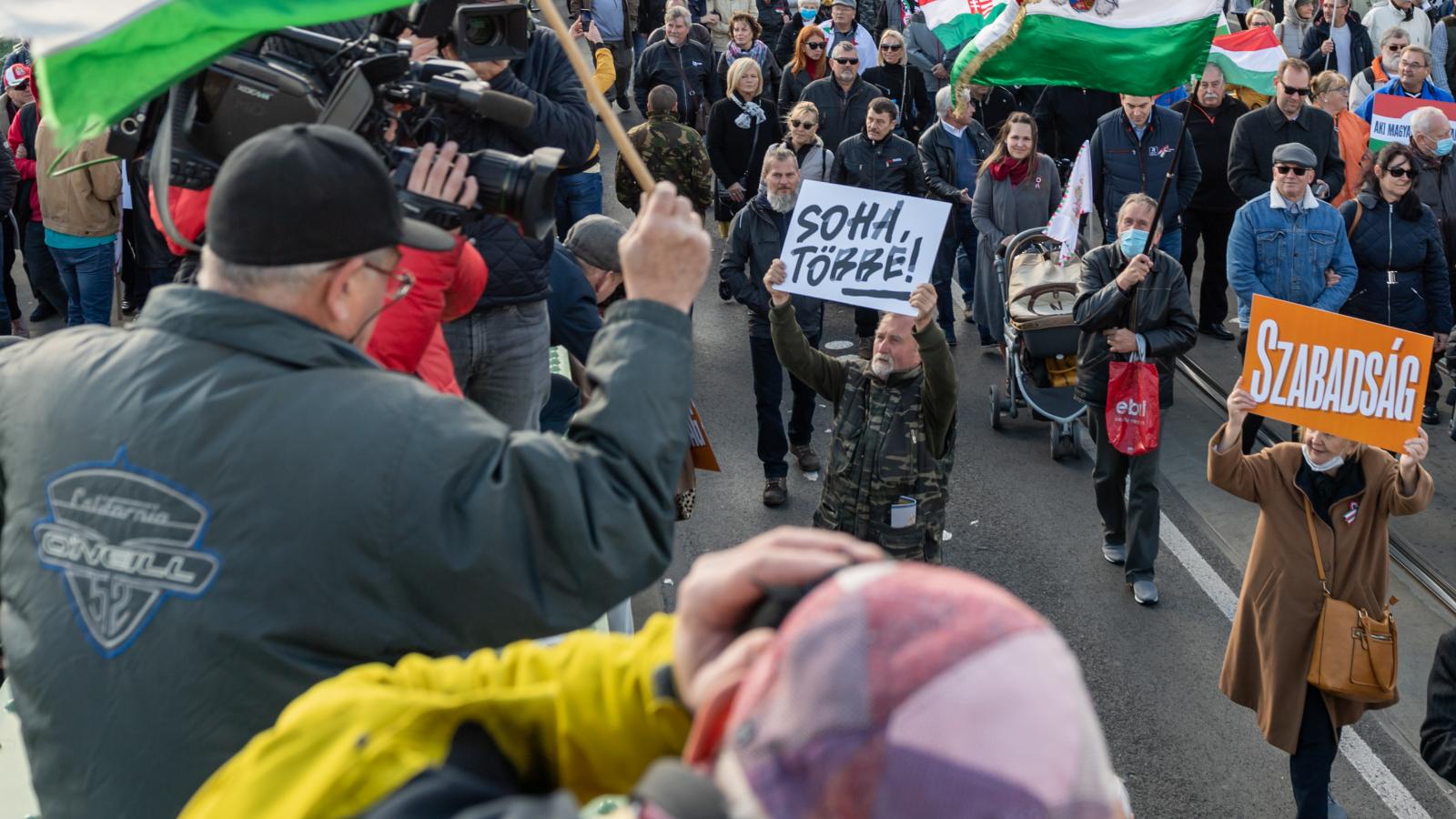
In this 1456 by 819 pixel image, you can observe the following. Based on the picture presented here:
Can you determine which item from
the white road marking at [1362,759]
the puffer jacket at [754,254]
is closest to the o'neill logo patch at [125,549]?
the white road marking at [1362,759]

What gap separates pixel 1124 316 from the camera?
7.57 meters

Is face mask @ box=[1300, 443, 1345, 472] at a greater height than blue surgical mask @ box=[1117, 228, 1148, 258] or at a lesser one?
lesser

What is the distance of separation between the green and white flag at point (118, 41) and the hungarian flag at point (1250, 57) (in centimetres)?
1151

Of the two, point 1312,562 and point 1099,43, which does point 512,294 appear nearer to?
point 1312,562

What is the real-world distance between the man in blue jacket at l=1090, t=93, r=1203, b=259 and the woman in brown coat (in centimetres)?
538

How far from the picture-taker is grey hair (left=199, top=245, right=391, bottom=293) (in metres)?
2.23

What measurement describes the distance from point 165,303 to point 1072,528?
6712 mm

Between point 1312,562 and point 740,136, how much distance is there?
7.32 m

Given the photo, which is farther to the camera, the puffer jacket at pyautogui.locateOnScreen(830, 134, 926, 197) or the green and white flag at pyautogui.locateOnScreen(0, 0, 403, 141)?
the puffer jacket at pyautogui.locateOnScreen(830, 134, 926, 197)

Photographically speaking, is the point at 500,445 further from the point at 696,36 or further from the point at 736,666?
the point at 696,36

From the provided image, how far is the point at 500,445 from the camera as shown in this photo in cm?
220

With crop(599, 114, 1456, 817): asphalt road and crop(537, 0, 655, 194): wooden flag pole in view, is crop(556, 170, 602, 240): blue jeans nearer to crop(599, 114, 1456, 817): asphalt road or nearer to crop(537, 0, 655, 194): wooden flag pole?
crop(599, 114, 1456, 817): asphalt road

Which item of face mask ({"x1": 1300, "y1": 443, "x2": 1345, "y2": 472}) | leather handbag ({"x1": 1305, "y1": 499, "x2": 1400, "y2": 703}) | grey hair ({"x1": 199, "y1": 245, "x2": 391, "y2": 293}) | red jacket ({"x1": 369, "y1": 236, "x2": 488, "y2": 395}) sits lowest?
leather handbag ({"x1": 1305, "y1": 499, "x2": 1400, "y2": 703})

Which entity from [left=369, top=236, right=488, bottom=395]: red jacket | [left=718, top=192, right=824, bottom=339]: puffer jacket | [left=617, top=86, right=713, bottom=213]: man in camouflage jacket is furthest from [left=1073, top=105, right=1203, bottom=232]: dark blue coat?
[left=369, top=236, right=488, bottom=395]: red jacket
